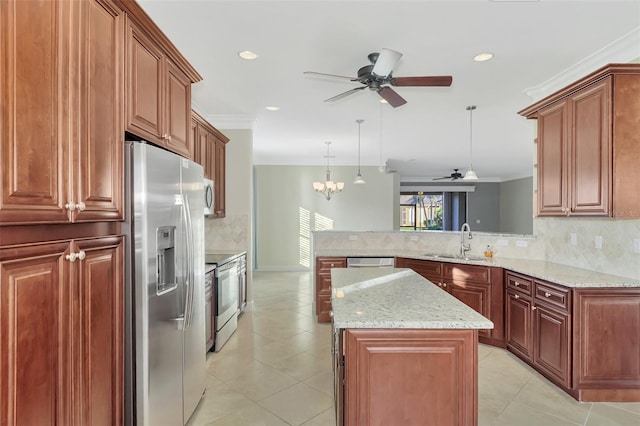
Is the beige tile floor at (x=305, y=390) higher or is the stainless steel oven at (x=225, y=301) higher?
the stainless steel oven at (x=225, y=301)

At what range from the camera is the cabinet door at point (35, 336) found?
3.52 ft

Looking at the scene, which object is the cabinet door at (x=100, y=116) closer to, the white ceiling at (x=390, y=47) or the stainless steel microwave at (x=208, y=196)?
the white ceiling at (x=390, y=47)

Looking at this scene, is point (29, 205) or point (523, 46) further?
point (523, 46)

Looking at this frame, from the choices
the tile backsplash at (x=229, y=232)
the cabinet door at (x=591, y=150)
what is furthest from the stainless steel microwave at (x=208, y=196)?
the cabinet door at (x=591, y=150)

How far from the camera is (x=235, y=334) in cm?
399

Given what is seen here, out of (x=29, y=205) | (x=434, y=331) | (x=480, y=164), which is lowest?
(x=434, y=331)

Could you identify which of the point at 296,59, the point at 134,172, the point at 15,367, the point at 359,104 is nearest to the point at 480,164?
the point at 359,104

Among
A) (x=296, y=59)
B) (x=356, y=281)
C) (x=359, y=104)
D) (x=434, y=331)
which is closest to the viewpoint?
(x=434, y=331)

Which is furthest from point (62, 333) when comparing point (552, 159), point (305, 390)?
point (552, 159)

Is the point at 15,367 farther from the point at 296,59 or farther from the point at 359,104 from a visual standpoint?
the point at 359,104

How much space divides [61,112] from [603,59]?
403 cm

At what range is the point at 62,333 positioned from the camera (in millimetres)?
1294

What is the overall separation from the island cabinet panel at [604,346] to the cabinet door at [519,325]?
501mm

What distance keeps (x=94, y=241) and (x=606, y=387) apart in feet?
12.0
